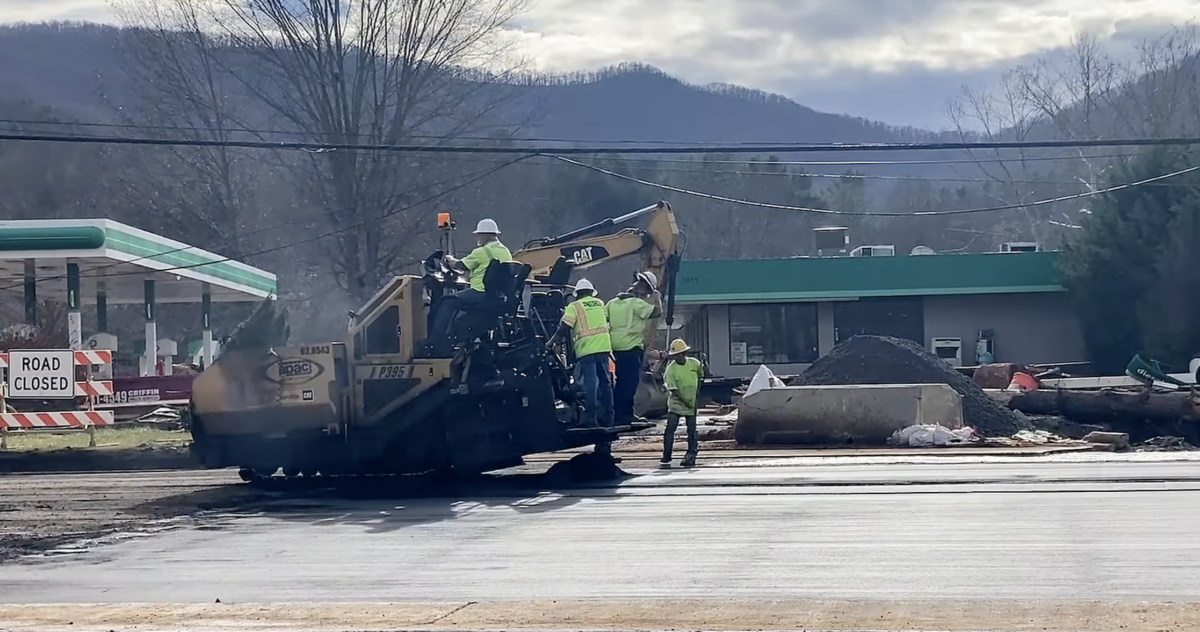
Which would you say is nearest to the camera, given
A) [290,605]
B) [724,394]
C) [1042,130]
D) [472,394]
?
[290,605]

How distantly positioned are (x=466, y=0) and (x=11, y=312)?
82.3 feet

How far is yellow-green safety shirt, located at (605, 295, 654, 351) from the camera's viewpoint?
17.5m

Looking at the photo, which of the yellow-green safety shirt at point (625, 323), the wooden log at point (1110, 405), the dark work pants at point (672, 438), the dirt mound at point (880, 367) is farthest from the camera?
the dirt mound at point (880, 367)

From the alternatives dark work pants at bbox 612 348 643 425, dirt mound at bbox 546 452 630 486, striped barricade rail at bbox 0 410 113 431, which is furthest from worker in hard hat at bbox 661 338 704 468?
striped barricade rail at bbox 0 410 113 431

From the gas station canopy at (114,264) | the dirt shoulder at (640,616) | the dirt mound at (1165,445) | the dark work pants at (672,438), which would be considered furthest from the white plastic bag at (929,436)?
the gas station canopy at (114,264)

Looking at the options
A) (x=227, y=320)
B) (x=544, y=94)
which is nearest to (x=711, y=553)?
(x=544, y=94)

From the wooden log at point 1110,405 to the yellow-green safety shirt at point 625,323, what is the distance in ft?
36.0

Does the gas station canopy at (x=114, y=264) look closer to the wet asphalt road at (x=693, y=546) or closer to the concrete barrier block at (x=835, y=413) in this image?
the concrete barrier block at (x=835, y=413)

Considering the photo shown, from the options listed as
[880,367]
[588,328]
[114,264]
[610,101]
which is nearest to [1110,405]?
[880,367]

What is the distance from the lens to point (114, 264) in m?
37.4

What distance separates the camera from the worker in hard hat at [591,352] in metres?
16.3

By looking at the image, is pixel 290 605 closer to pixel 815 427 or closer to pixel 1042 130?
pixel 815 427

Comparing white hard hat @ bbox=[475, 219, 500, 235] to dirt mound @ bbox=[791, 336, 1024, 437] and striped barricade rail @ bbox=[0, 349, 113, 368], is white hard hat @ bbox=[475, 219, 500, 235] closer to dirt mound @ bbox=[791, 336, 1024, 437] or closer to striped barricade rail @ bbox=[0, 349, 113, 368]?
striped barricade rail @ bbox=[0, 349, 113, 368]

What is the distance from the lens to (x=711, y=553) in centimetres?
1051
